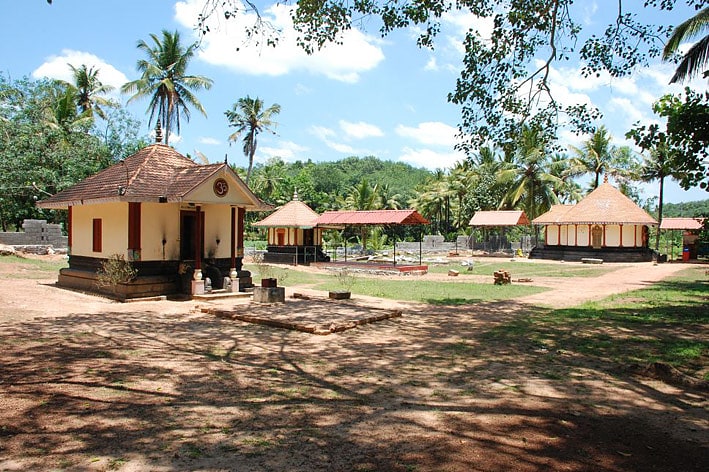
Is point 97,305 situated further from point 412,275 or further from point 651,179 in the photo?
point 651,179

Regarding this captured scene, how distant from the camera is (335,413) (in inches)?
204

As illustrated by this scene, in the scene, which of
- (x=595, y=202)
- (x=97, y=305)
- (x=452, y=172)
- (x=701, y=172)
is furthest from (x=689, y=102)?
(x=452, y=172)

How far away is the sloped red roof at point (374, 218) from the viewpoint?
26.5 metres

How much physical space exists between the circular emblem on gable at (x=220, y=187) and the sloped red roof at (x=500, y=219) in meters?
30.5

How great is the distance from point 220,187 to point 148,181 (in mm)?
1958

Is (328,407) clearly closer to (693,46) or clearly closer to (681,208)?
(693,46)

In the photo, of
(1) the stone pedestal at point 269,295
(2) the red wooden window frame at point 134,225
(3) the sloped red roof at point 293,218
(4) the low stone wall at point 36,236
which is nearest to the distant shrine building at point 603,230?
(3) the sloped red roof at point 293,218

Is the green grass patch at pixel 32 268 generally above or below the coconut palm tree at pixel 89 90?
below

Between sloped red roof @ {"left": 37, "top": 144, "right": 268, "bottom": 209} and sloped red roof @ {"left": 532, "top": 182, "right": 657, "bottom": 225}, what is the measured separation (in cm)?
2691

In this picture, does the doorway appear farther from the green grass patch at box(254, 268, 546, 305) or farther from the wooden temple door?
the wooden temple door

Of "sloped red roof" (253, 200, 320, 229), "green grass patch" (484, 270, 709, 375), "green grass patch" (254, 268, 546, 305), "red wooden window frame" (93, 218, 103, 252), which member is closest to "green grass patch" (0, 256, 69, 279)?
"red wooden window frame" (93, 218, 103, 252)

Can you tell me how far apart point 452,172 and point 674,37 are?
36.8m

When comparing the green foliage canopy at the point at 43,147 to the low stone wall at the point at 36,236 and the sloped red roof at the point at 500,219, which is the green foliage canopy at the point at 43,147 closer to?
the low stone wall at the point at 36,236

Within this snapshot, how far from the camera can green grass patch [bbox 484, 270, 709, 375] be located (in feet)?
25.5
